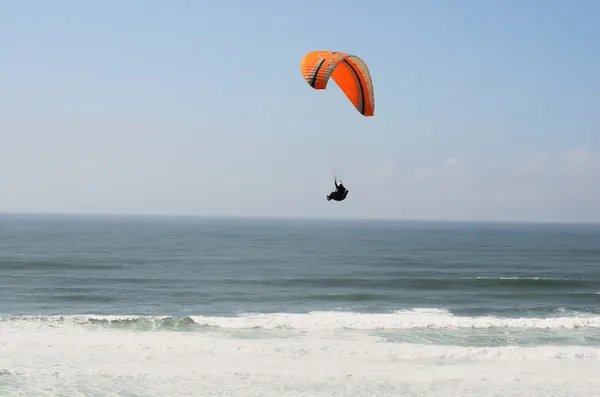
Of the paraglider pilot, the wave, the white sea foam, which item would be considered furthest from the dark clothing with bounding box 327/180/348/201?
the wave

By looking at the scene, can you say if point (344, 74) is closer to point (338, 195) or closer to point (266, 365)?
point (338, 195)

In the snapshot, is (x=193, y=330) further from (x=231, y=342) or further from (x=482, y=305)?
(x=482, y=305)

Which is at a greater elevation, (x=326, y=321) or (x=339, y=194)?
(x=339, y=194)

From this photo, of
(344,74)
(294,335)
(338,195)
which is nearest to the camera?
(338,195)

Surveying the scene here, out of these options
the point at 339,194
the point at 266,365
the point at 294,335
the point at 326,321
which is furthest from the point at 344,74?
the point at 326,321

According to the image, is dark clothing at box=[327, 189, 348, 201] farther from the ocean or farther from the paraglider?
the ocean

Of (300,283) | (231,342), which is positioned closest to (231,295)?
(300,283)
